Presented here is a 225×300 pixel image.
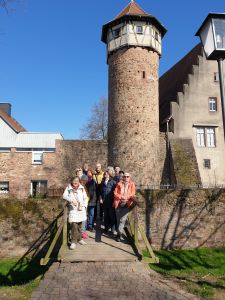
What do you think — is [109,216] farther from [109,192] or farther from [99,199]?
[99,199]

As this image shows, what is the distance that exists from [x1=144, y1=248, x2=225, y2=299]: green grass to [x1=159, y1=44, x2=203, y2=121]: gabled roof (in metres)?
14.1

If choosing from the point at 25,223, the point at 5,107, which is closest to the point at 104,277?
the point at 25,223

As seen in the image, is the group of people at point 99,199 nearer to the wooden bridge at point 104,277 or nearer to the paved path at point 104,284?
the wooden bridge at point 104,277

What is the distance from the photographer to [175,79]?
31531 mm

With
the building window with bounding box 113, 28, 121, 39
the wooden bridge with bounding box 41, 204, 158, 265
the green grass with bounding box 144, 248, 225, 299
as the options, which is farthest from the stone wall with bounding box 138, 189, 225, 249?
the building window with bounding box 113, 28, 121, 39

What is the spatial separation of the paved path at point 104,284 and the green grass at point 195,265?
5.79 feet

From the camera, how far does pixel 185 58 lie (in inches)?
1294

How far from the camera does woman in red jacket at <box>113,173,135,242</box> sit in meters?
10.1

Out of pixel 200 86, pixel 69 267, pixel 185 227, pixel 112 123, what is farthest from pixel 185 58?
pixel 69 267

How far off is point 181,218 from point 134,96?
10.8 metres

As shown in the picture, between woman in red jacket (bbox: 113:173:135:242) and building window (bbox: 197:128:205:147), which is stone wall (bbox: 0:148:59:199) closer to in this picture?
building window (bbox: 197:128:205:147)

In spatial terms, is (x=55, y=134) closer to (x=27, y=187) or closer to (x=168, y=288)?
(x=27, y=187)

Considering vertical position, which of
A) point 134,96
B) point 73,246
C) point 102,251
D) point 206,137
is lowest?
point 102,251

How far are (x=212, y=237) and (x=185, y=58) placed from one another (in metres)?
21.5
